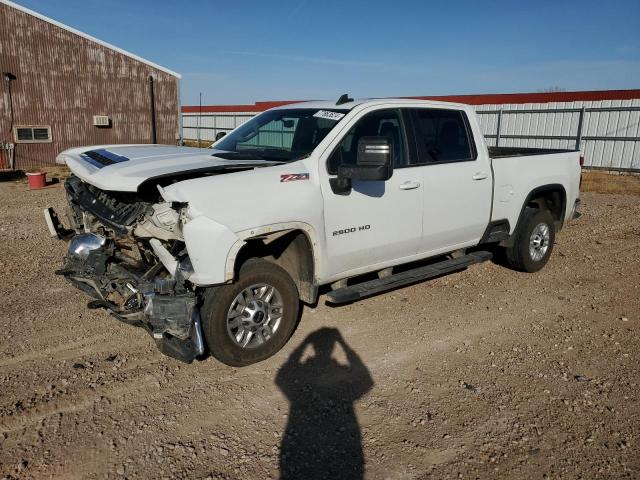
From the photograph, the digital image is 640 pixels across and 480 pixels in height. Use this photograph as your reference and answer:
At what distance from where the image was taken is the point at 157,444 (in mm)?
3094

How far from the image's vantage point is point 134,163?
4.03 m

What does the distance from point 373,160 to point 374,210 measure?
27.0 inches

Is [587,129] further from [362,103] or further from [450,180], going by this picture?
[362,103]

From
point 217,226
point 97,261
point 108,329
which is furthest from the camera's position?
point 108,329

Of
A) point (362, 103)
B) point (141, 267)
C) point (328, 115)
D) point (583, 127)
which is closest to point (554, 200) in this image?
point (362, 103)

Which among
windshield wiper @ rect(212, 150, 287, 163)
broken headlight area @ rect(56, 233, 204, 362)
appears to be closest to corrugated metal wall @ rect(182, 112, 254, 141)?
windshield wiper @ rect(212, 150, 287, 163)

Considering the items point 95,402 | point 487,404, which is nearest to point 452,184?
point 487,404

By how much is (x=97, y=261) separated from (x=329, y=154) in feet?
6.90

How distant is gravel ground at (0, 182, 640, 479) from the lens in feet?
9.77

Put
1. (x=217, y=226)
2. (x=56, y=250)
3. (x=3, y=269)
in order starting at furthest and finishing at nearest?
(x=56, y=250)
(x=3, y=269)
(x=217, y=226)

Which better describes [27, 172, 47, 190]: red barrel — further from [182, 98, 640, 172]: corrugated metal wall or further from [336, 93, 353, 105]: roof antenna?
[182, 98, 640, 172]: corrugated metal wall

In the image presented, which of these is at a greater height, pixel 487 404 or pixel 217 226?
pixel 217 226

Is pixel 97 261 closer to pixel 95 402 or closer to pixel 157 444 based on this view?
pixel 95 402

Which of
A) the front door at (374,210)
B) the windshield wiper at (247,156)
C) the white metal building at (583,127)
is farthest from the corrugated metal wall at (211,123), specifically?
the front door at (374,210)
